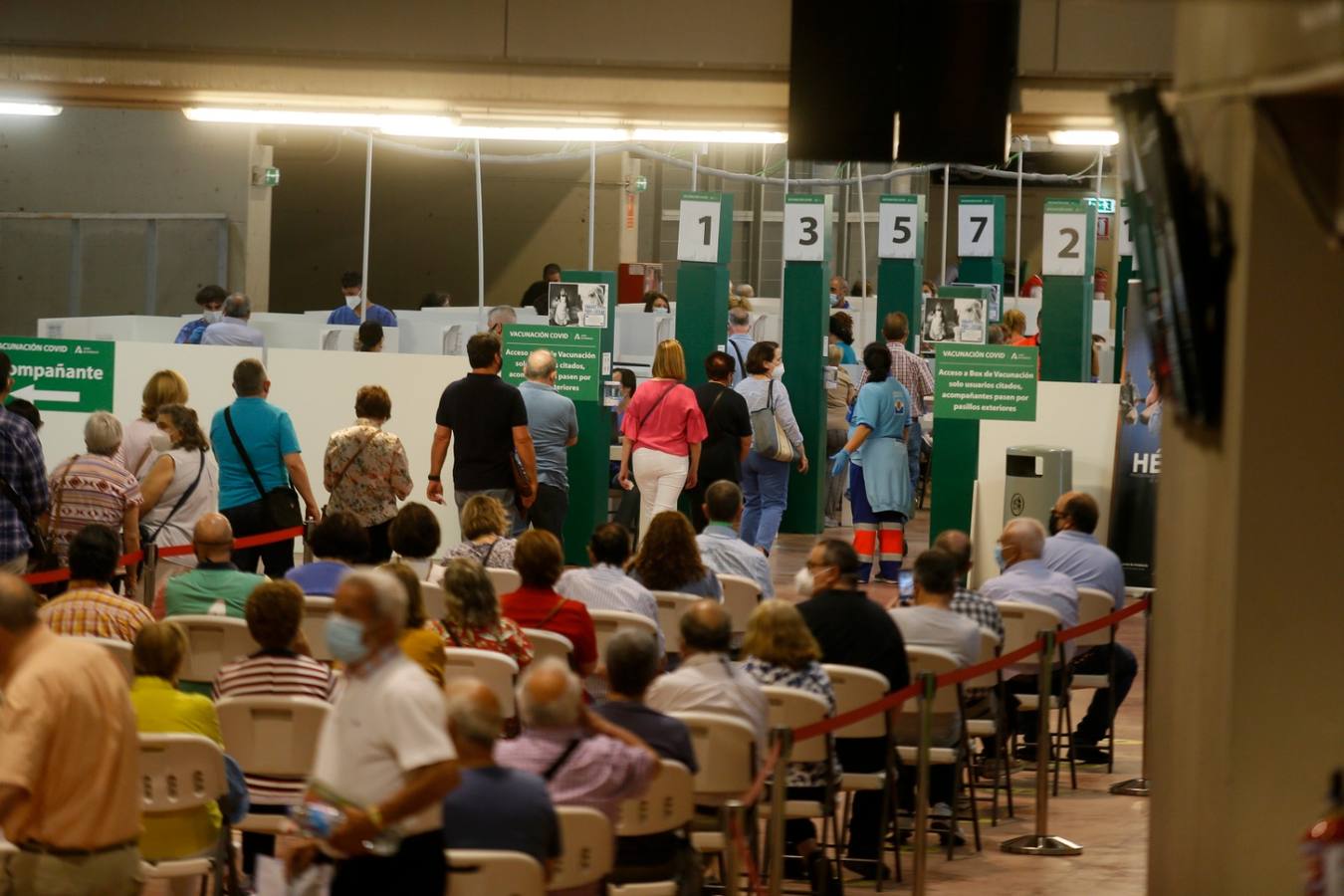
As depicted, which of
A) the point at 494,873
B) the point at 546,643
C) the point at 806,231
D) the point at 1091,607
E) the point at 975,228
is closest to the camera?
the point at 494,873

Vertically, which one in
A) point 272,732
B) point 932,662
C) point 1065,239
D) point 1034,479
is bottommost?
point 272,732

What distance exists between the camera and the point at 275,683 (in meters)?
5.58

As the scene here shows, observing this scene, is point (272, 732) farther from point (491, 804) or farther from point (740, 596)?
point (740, 596)

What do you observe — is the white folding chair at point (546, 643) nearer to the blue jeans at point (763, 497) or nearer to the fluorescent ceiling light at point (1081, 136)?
the fluorescent ceiling light at point (1081, 136)

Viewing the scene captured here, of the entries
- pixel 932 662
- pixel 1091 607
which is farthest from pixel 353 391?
pixel 932 662

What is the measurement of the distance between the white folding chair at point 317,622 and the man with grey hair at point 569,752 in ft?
7.73

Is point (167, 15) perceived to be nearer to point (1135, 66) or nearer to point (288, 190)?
point (1135, 66)

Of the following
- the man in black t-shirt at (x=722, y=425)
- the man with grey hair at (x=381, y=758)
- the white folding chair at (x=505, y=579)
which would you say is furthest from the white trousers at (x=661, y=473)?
the man with grey hair at (x=381, y=758)

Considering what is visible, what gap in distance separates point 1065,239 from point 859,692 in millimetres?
8179

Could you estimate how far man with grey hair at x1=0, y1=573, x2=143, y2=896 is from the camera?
164 inches

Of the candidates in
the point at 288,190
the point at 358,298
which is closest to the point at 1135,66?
the point at 358,298

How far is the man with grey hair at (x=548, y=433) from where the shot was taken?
10.9 m

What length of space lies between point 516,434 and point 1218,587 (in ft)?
19.0

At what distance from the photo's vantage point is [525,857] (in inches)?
165
